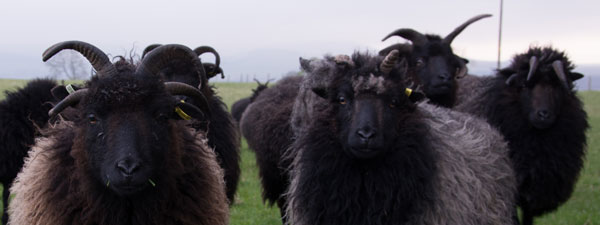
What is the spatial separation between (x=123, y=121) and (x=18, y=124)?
13.2ft

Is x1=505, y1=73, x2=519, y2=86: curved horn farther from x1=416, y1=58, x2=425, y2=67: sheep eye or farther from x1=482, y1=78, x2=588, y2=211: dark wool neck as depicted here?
x1=416, y1=58, x2=425, y2=67: sheep eye

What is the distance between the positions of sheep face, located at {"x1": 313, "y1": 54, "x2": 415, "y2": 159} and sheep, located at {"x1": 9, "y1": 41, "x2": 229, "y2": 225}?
3.96ft

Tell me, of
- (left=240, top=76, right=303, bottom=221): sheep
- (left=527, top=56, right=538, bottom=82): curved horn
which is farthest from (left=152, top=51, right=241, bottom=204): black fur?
(left=527, top=56, right=538, bottom=82): curved horn

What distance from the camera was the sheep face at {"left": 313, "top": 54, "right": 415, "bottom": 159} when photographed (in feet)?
14.4

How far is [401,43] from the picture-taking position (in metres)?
8.03

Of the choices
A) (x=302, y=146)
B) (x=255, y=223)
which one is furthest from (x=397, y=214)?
(x=255, y=223)

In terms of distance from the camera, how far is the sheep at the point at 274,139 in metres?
7.82

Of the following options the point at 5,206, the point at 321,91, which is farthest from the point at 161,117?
the point at 5,206

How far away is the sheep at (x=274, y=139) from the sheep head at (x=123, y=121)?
10.6 feet

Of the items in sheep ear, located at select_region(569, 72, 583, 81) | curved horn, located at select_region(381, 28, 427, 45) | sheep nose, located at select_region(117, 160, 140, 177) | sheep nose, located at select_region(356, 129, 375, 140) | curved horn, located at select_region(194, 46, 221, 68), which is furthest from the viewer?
curved horn, located at select_region(381, 28, 427, 45)

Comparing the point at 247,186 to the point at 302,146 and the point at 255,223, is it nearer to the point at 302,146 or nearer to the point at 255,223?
the point at 255,223

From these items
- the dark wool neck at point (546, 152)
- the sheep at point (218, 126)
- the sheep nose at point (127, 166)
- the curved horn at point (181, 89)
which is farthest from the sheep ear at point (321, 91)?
the dark wool neck at point (546, 152)

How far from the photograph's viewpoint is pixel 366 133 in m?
4.35

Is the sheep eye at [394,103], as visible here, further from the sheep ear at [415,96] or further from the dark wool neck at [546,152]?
the dark wool neck at [546,152]
